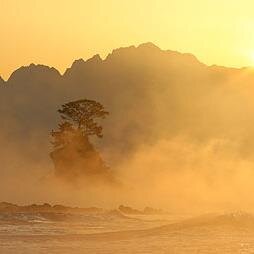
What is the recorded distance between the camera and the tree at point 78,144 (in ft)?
284

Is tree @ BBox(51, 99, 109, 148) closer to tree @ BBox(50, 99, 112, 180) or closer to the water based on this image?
tree @ BBox(50, 99, 112, 180)

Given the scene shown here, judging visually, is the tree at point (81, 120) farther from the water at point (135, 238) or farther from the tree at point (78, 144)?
the water at point (135, 238)

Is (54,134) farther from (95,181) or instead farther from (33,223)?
(33,223)

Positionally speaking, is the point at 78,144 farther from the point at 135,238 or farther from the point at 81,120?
the point at 135,238

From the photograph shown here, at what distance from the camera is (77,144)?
8750 centimetres

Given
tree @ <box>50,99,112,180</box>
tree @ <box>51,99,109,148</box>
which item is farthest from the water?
tree @ <box>51,99,109,148</box>

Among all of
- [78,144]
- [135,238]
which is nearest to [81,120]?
[78,144]

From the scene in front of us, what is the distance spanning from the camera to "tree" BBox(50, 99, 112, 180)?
8662 centimetres

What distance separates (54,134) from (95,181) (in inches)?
284

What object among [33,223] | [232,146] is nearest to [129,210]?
[33,223]

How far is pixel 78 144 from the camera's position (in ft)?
287

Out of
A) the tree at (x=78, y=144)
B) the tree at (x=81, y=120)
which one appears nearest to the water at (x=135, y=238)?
the tree at (x=78, y=144)

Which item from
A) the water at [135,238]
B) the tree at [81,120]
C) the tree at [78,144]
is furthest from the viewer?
the tree at [81,120]

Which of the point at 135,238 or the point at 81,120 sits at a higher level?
the point at 81,120
